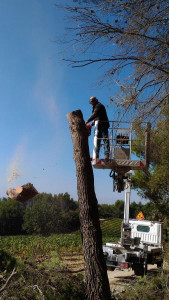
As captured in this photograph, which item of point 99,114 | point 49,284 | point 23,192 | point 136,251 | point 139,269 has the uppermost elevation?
point 99,114

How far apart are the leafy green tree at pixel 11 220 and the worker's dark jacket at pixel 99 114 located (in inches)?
2035

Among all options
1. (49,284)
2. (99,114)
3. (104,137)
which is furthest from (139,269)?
(99,114)

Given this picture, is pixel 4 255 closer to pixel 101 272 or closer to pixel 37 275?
pixel 37 275

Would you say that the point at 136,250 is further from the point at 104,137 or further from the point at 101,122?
the point at 101,122

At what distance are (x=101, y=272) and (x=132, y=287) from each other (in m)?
1.08

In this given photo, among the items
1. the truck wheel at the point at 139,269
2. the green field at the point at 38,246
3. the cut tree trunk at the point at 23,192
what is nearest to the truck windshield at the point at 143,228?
the truck wheel at the point at 139,269

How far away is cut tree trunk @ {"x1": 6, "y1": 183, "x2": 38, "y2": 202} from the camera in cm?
664

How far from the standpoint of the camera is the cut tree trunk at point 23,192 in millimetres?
6641

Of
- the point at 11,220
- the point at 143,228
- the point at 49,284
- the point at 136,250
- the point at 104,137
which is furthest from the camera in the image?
the point at 11,220

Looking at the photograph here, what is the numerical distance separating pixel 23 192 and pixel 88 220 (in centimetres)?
147

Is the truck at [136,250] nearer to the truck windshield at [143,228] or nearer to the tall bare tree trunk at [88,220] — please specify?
the truck windshield at [143,228]

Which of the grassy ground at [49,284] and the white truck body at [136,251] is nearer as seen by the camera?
the grassy ground at [49,284]

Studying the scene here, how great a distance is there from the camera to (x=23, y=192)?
6645mm

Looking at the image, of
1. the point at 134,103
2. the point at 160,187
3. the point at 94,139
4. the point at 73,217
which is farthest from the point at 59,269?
the point at 73,217
